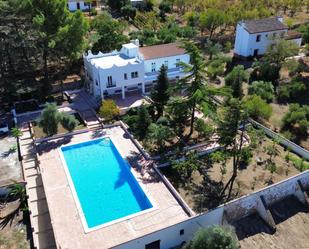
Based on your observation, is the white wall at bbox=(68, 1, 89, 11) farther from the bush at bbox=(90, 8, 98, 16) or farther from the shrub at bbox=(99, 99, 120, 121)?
the shrub at bbox=(99, 99, 120, 121)

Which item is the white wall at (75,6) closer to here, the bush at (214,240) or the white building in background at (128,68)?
the white building in background at (128,68)

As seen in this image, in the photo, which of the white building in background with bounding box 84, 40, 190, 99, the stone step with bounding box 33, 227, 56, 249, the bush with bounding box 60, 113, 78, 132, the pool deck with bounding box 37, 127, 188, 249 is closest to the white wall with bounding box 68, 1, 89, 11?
the white building in background with bounding box 84, 40, 190, 99

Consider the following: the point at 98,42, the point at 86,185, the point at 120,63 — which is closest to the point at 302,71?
the point at 120,63

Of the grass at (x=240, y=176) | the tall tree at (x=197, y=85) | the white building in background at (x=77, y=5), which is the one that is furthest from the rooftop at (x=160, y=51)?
the white building in background at (x=77, y=5)

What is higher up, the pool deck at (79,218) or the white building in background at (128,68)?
the white building in background at (128,68)

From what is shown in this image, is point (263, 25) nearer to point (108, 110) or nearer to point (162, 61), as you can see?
point (162, 61)

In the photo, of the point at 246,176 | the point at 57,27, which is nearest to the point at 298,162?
the point at 246,176

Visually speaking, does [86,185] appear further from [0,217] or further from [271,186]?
[271,186]
